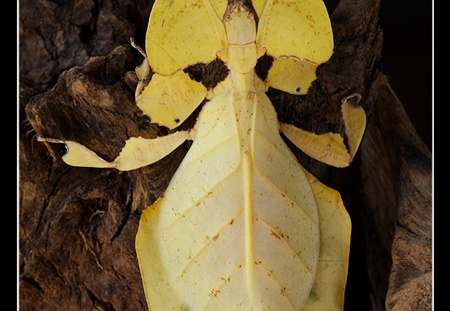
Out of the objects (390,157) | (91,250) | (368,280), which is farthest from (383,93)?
(91,250)

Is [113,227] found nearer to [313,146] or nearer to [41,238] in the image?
[41,238]

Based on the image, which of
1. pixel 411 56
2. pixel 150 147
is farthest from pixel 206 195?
pixel 411 56

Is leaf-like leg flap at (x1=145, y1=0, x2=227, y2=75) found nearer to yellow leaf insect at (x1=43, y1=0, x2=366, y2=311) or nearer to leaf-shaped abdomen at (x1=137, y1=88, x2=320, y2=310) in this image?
yellow leaf insect at (x1=43, y1=0, x2=366, y2=311)

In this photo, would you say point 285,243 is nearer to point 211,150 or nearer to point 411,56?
point 211,150

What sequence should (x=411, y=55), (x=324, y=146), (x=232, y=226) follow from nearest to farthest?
(x=232, y=226) → (x=324, y=146) → (x=411, y=55)

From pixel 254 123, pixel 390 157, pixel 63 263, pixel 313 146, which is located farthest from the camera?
pixel 390 157
